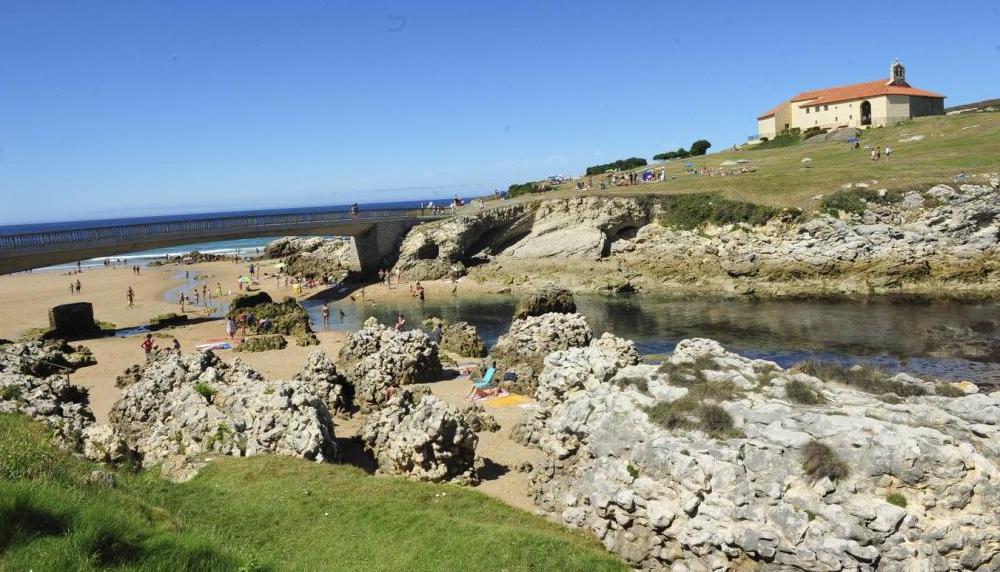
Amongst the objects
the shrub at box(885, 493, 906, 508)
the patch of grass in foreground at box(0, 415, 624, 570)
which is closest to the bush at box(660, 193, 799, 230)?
the shrub at box(885, 493, 906, 508)

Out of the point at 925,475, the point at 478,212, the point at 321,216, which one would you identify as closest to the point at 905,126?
the point at 478,212

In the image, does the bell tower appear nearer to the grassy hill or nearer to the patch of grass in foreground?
the grassy hill

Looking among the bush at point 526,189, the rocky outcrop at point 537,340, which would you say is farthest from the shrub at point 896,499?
the bush at point 526,189

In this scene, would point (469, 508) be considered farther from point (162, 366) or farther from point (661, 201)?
point (661, 201)

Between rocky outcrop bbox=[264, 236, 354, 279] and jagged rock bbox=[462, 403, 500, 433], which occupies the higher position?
rocky outcrop bbox=[264, 236, 354, 279]

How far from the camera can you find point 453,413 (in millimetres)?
16781

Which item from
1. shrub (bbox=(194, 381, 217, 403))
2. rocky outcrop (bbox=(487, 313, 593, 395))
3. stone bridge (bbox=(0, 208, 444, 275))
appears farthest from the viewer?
stone bridge (bbox=(0, 208, 444, 275))

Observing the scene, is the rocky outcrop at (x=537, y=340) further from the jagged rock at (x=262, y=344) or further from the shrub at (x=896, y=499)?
the shrub at (x=896, y=499)

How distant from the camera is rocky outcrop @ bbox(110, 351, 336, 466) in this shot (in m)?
16.1

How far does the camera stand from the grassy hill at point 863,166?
5153cm

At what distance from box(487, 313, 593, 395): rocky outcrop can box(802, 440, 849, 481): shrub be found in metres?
14.7

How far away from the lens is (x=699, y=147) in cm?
10225

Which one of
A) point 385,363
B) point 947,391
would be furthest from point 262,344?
point 947,391

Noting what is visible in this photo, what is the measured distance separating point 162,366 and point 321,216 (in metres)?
35.0
